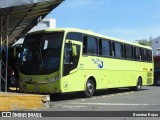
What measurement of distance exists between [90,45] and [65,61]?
107 inches

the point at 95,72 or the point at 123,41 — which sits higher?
the point at 123,41

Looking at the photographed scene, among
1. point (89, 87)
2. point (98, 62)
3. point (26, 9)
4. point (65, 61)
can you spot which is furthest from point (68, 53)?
point (26, 9)

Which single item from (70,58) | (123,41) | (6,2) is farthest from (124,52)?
(6,2)

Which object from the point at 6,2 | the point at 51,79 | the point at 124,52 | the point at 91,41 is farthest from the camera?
the point at 124,52

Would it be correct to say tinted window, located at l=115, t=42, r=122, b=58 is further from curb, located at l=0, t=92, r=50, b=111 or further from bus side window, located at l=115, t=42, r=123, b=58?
curb, located at l=0, t=92, r=50, b=111

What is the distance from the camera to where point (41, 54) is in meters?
17.9

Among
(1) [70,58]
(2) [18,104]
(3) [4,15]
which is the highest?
(3) [4,15]

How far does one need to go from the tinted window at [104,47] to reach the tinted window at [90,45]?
2.12ft

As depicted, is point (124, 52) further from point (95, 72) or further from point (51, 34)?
point (51, 34)

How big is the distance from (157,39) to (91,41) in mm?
71103

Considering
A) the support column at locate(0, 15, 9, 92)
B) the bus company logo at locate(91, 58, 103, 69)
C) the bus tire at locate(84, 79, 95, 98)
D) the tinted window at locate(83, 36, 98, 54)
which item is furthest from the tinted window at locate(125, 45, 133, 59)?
the support column at locate(0, 15, 9, 92)

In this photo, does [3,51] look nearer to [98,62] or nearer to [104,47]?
[98,62]

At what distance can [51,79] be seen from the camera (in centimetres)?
1742

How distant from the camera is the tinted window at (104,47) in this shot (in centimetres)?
2113
